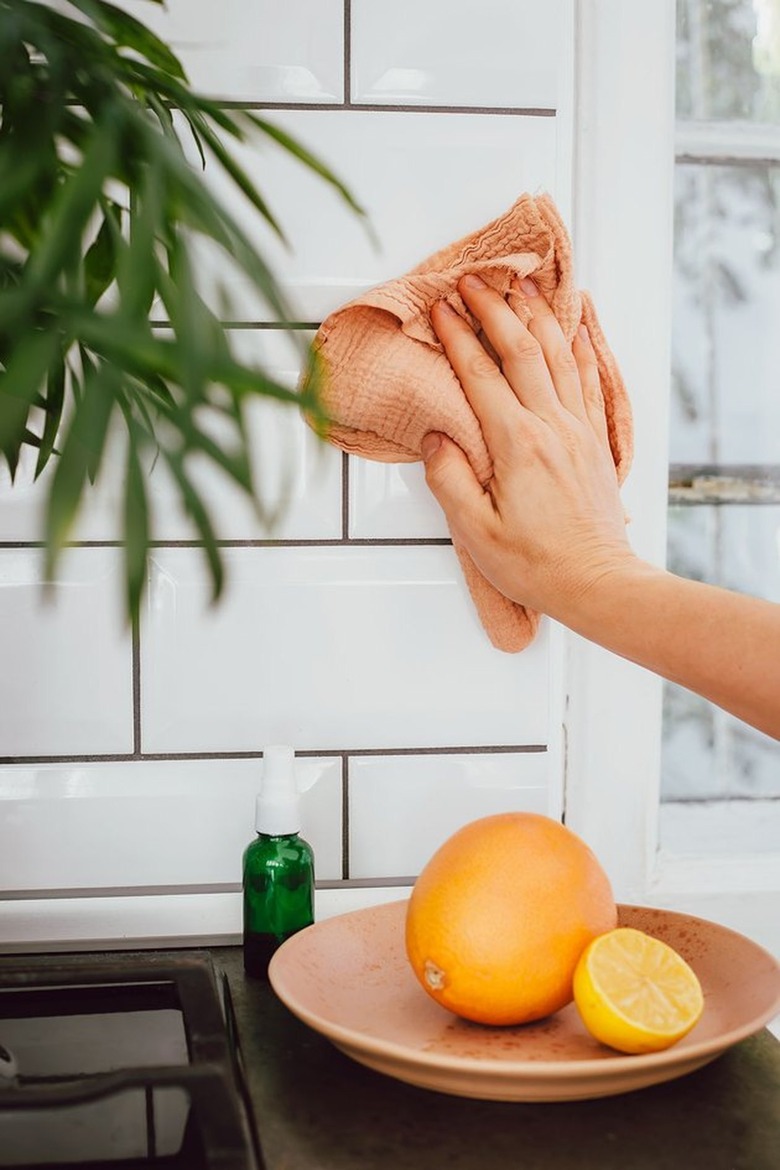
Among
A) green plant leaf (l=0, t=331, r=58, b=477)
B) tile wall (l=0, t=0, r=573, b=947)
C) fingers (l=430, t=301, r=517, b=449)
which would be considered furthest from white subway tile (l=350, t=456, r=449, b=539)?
green plant leaf (l=0, t=331, r=58, b=477)

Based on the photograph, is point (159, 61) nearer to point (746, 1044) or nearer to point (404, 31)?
point (404, 31)

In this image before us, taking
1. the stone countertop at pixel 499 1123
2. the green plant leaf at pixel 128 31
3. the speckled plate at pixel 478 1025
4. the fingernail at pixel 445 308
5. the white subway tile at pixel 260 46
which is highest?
the white subway tile at pixel 260 46

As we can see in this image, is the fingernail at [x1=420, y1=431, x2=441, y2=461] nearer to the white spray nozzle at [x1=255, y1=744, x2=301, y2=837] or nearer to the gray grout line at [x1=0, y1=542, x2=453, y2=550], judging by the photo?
the gray grout line at [x1=0, y1=542, x2=453, y2=550]

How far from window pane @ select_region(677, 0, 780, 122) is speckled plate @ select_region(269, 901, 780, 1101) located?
0.71m

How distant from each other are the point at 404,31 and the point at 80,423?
2.16ft

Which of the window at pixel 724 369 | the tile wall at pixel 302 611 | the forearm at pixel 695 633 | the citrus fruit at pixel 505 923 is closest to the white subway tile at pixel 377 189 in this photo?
the tile wall at pixel 302 611

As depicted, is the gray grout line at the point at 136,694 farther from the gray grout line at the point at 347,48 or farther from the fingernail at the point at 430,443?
the gray grout line at the point at 347,48

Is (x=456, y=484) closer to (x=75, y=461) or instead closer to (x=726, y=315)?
(x=726, y=315)

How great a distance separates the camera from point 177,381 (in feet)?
1.33

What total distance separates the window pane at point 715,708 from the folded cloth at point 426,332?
Result: 0.28 metres

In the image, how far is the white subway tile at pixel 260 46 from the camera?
0.87m

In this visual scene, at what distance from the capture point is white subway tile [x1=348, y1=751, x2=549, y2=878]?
93 centimetres

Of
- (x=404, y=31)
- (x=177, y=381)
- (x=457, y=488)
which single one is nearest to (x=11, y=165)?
(x=177, y=381)

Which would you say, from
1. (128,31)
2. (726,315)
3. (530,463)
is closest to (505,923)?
(530,463)
